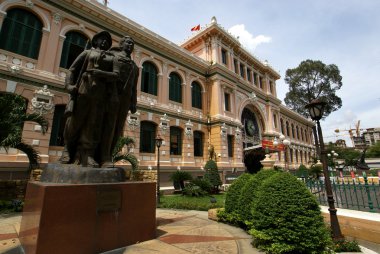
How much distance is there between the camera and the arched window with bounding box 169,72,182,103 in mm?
18750

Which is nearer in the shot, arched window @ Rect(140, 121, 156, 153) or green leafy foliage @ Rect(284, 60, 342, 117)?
arched window @ Rect(140, 121, 156, 153)

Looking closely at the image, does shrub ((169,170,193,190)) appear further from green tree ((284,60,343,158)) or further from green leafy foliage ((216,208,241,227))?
green tree ((284,60,343,158))

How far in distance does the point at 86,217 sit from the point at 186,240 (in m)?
1.83

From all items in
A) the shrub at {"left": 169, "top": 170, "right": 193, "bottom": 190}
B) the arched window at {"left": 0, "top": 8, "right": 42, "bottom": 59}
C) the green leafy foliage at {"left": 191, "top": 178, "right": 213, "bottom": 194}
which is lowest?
the green leafy foliage at {"left": 191, "top": 178, "right": 213, "bottom": 194}

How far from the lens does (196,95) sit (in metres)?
20.9

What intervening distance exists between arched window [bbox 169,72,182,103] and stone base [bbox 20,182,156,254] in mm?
15442

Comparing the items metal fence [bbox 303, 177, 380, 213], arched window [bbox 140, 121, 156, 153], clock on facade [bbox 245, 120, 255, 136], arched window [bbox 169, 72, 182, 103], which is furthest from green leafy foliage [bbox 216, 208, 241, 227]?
clock on facade [bbox 245, 120, 255, 136]

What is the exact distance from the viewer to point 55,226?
283 centimetres

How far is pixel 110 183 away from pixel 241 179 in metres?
3.39

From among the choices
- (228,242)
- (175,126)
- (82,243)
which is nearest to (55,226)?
(82,243)

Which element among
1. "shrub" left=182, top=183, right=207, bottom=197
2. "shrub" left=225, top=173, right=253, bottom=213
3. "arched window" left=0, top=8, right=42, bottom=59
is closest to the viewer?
"shrub" left=225, top=173, right=253, bottom=213

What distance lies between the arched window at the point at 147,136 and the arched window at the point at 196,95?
5475mm

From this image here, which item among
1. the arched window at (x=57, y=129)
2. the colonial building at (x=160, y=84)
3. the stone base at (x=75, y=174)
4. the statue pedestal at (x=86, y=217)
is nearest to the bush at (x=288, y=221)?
the statue pedestal at (x=86, y=217)

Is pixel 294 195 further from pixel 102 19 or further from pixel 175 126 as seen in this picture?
pixel 102 19
